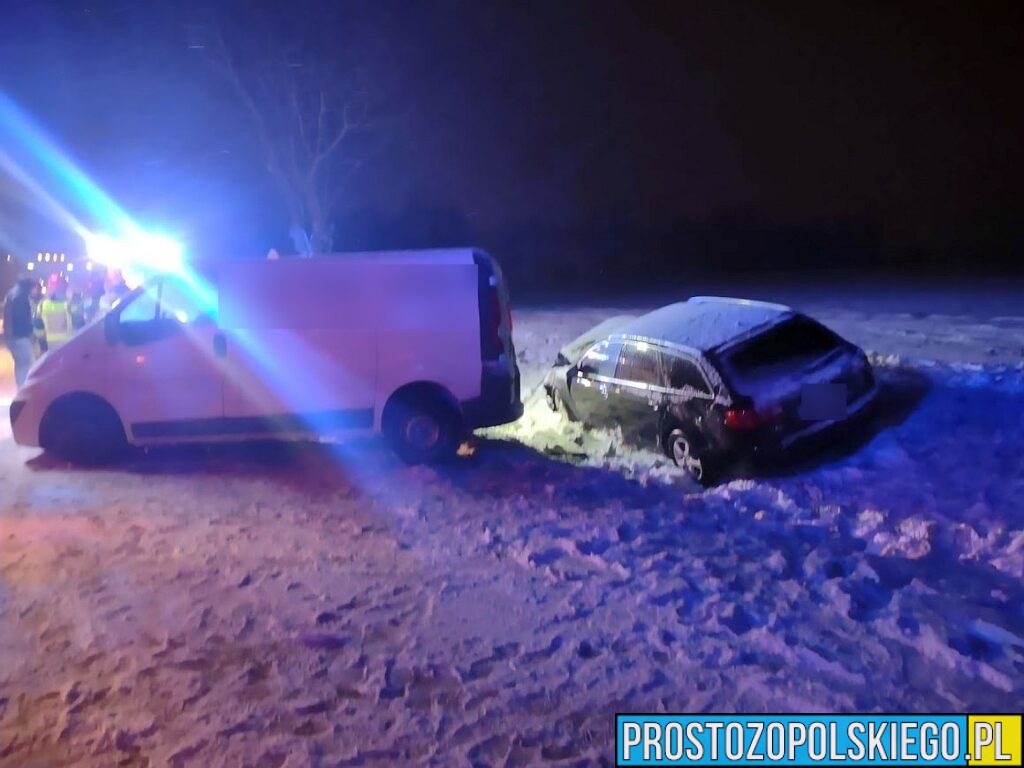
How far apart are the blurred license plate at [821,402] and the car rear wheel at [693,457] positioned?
850 millimetres

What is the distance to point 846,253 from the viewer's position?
35594mm

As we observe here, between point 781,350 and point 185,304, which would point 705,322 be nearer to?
point 781,350

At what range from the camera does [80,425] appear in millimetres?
8469

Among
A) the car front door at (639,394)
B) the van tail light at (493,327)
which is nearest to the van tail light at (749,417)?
the car front door at (639,394)

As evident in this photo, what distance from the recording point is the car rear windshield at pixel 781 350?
7.85m

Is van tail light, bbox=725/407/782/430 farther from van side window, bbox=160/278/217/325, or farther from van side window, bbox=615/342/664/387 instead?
van side window, bbox=160/278/217/325

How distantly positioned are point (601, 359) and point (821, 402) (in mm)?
2223

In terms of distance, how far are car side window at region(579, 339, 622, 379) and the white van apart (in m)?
1.10

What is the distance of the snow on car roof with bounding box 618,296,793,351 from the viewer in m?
8.18

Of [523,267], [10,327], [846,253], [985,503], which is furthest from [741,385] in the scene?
[846,253]

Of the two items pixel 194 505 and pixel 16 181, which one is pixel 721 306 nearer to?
pixel 194 505

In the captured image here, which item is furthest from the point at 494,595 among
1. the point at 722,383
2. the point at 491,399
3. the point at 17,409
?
the point at 17,409

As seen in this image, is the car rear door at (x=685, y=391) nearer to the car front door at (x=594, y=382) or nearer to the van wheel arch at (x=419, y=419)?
the car front door at (x=594, y=382)

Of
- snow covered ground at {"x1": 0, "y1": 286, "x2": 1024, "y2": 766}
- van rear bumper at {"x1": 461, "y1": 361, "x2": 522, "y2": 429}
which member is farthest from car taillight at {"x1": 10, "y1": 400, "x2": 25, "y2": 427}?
van rear bumper at {"x1": 461, "y1": 361, "x2": 522, "y2": 429}
